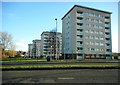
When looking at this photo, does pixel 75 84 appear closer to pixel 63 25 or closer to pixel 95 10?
pixel 95 10

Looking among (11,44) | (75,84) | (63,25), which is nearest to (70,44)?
(63,25)

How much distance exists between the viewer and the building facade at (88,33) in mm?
70938

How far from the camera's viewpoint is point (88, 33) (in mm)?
72625

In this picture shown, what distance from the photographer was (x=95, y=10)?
7638 centimetres

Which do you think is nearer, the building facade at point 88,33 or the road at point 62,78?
the road at point 62,78

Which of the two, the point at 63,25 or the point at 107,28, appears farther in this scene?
the point at 63,25

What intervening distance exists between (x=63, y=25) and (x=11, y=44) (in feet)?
105

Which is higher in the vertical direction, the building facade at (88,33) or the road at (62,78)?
the building facade at (88,33)

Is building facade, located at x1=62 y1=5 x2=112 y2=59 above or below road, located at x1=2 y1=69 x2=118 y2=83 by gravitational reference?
above

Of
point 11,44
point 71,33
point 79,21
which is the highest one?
point 79,21

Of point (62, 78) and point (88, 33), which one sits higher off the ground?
point (88, 33)

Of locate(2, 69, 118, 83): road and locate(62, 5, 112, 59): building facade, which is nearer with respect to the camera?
locate(2, 69, 118, 83): road

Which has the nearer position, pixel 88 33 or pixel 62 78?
pixel 62 78

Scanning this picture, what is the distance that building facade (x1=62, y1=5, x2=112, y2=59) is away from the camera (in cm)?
7094
